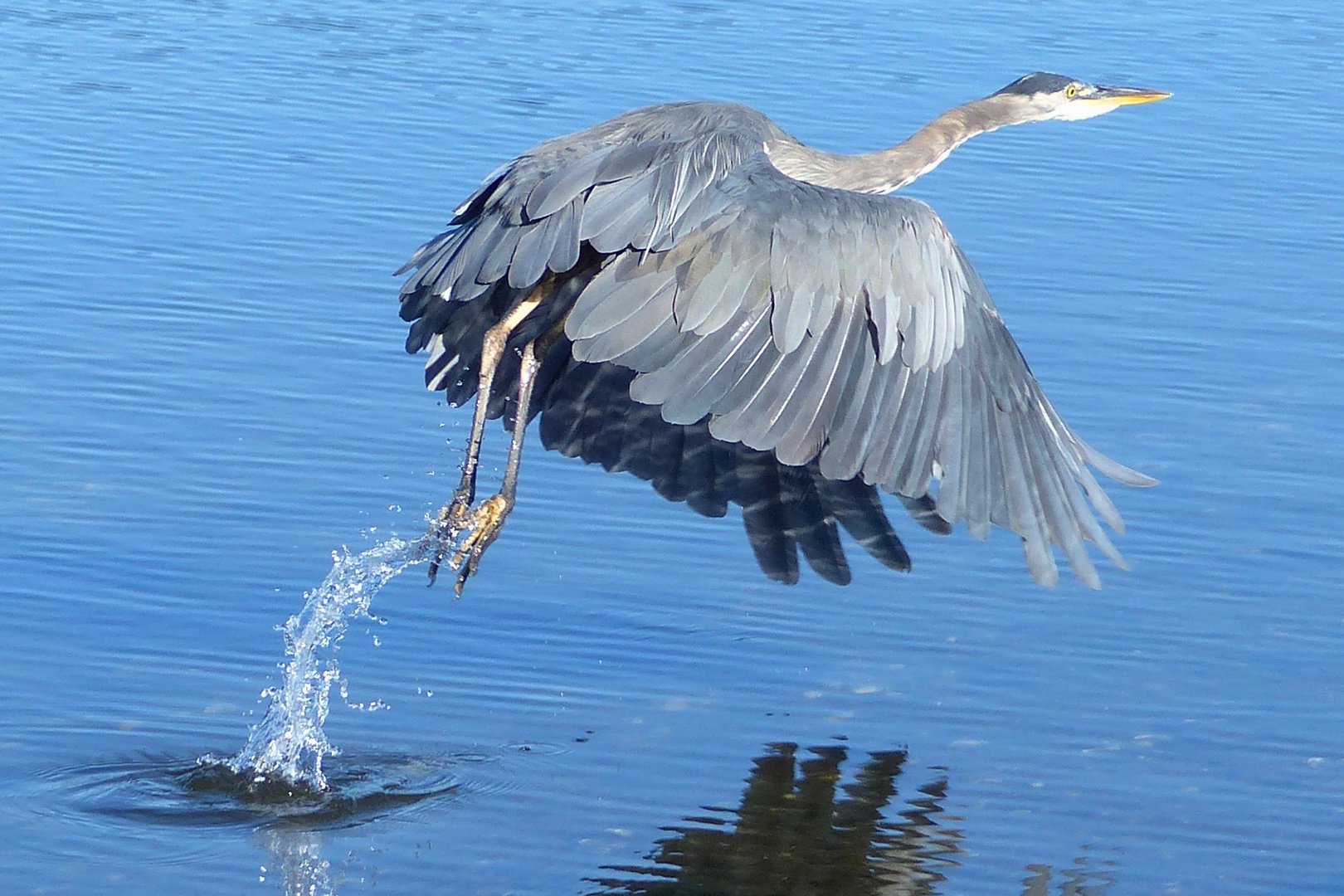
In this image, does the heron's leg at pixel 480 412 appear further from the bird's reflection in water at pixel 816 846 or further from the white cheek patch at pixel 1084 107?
the white cheek patch at pixel 1084 107

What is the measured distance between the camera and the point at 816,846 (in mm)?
6211

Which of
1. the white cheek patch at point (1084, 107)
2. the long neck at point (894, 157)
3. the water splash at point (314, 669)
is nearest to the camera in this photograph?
the water splash at point (314, 669)

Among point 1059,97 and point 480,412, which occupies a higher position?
point 1059,97

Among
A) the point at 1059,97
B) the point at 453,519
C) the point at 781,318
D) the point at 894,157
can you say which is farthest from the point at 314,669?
the point at 1059,97

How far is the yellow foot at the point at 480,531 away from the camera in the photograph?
6699mm

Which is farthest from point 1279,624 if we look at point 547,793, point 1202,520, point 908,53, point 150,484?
point 908,53

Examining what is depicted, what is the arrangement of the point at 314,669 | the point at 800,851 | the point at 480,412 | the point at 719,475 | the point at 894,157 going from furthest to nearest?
the point at 894,157 < the point at 719,475 < the point at 314,669 < the point at 480,412 < the point at 800,851

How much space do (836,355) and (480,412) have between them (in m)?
1.15

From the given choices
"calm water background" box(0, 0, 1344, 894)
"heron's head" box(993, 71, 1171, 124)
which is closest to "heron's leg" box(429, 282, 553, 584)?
"calm water background" box(0, 0, 1344, 894)

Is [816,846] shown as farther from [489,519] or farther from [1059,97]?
[1059,97]

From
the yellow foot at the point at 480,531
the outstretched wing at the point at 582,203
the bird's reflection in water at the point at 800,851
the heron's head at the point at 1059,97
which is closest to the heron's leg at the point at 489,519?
the yellow foot at the point at 480,531

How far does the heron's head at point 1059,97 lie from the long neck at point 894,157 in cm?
5

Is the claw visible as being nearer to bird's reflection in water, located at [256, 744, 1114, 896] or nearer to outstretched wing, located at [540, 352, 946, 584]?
outstretched wing, located at [540, 352, 946, 584]

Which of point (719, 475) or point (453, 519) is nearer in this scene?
point (453, 519)
